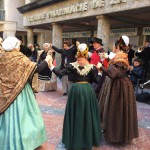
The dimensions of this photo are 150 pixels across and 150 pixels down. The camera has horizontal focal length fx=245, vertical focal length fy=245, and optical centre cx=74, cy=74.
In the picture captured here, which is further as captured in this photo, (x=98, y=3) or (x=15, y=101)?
(x=98, y=3)

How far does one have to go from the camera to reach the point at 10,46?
338 cm

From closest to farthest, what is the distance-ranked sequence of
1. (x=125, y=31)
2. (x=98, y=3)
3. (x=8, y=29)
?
(x=98, y=3) < (x=125, y=31) < (x=8, y=29)

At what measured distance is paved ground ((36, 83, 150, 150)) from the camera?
12.9ft

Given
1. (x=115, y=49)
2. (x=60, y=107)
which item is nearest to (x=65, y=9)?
(x=60, y=107)

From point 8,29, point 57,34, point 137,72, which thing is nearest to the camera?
point 137,72

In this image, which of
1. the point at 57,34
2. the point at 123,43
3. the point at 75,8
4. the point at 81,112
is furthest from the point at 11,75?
the point at 57,34

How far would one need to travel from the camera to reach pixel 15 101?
3.41 meters

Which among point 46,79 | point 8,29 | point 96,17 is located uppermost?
point 96,17

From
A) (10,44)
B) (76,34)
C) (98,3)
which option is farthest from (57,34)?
(10,44)

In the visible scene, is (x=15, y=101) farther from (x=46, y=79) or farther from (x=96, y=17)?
(x=96, y=17)

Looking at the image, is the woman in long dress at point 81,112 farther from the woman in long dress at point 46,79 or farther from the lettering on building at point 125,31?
the lettering on building at point 125,31

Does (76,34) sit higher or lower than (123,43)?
higher

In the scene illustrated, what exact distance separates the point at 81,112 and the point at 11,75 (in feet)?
3.69

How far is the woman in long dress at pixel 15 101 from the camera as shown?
3.29 metres
